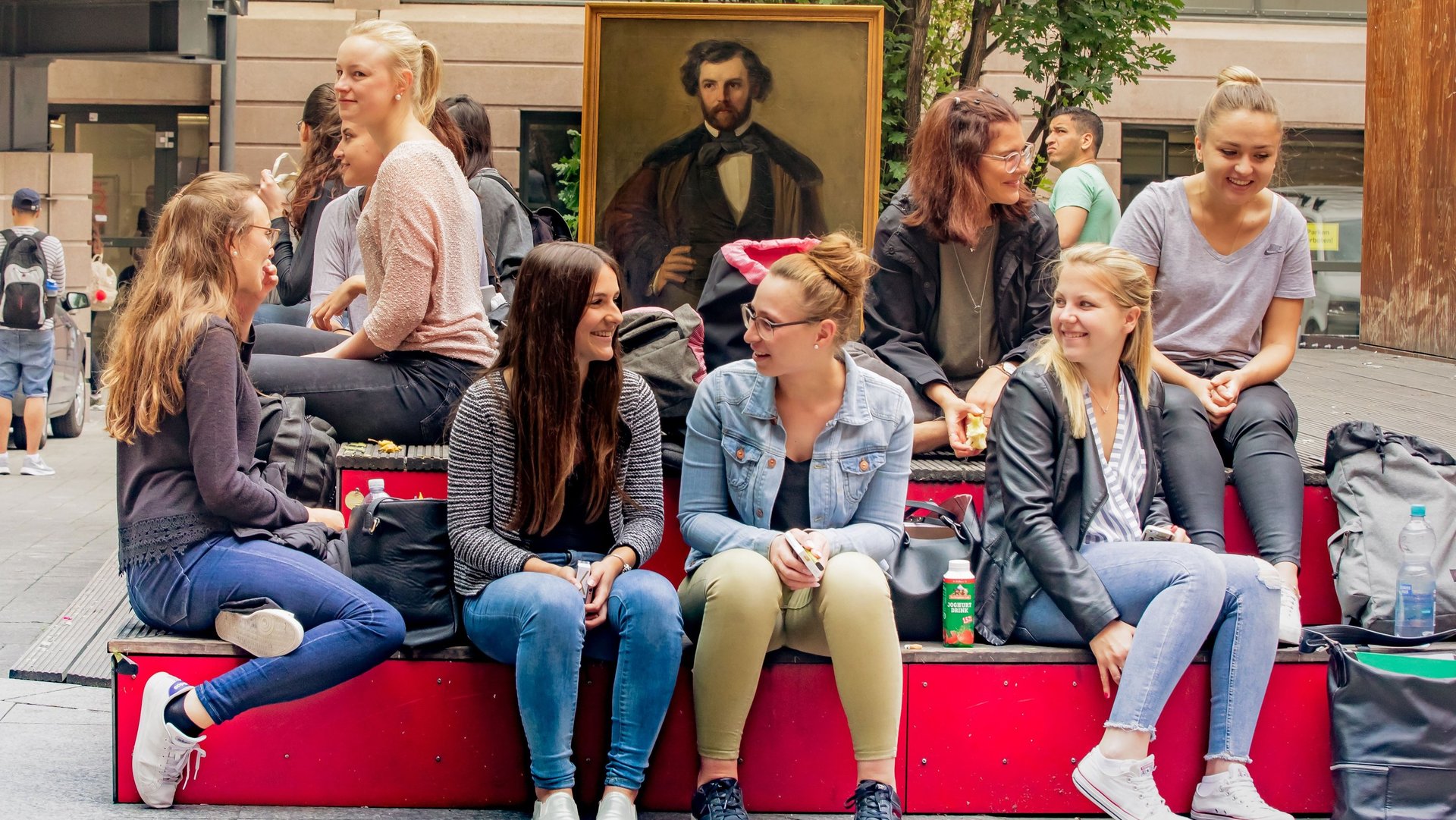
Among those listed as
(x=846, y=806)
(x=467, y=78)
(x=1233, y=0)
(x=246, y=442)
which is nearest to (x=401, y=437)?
(x=246, y=442)

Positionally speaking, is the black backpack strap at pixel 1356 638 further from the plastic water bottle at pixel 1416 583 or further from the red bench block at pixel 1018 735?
the red bench block at pixel 1018 735

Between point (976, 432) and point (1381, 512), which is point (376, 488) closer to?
point (976, 432)

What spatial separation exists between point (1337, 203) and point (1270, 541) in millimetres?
12877

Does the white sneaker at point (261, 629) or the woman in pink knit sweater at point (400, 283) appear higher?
the woman in pink knit sweater at point (400, 283)

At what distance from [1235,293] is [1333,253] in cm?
1206

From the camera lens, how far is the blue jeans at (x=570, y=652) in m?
3.36

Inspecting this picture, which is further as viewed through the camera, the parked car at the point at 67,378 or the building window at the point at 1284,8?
the building window at the point at 1284,8

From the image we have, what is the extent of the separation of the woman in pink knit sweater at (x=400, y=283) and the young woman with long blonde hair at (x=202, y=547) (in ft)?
2.75

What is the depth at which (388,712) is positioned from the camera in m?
3.64

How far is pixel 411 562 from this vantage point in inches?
143

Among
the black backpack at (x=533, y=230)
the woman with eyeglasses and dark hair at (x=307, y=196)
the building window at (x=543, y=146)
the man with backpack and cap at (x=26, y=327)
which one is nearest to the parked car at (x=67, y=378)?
the man with backpack and cap at (x=26, y=327)

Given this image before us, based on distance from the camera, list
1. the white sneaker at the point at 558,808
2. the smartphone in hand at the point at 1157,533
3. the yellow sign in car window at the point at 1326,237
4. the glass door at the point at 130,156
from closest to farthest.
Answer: the white sneaker at the point at 558,808 < the smartphone in hand at the point at 1157,533 < the yellow sign in car window at the point at 1326,237 < the glass door at the point at 130,156

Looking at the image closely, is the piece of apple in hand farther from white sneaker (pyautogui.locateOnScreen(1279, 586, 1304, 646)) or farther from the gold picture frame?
the gold picture frame

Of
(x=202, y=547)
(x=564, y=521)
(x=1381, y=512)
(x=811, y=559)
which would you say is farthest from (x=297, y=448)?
(x=1381, y=512)
